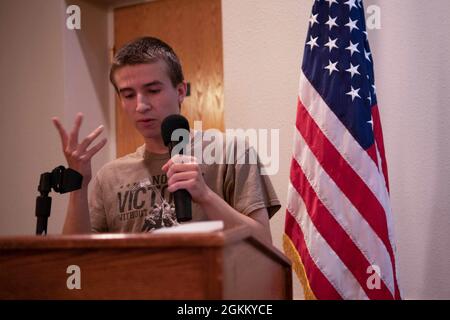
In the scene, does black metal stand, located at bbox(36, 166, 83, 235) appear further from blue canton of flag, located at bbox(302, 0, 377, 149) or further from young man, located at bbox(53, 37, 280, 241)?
blue canton of flag, located at bbox(302, 0, 377, 149)

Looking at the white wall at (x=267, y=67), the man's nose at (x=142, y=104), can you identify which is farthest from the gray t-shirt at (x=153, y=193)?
the white wall at (x=267, y=67)

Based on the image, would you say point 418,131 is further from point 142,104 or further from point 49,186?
point 49,186

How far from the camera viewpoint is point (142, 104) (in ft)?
4.66

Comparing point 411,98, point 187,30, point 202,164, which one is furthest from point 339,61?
point 187,30

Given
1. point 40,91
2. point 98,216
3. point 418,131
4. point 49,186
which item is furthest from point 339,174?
point 40,91

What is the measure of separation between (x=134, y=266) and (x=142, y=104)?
81 cm

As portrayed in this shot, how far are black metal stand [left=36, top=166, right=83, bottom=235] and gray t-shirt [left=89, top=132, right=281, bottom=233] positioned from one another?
344 millimetres

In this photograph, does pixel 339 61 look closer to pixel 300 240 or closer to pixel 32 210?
pixel 300 240

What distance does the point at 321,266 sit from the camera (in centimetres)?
154

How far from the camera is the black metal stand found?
1.07 metres

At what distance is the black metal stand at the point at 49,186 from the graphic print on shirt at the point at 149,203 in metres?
0.34

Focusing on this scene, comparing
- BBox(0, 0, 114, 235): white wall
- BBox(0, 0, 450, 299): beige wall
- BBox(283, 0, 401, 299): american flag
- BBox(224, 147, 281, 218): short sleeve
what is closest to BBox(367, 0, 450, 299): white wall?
BBox(0, 0, 450, 299): beige wall

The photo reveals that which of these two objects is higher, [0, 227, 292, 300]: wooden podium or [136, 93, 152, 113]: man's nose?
[136, 93, 152, 113]: man's nose
